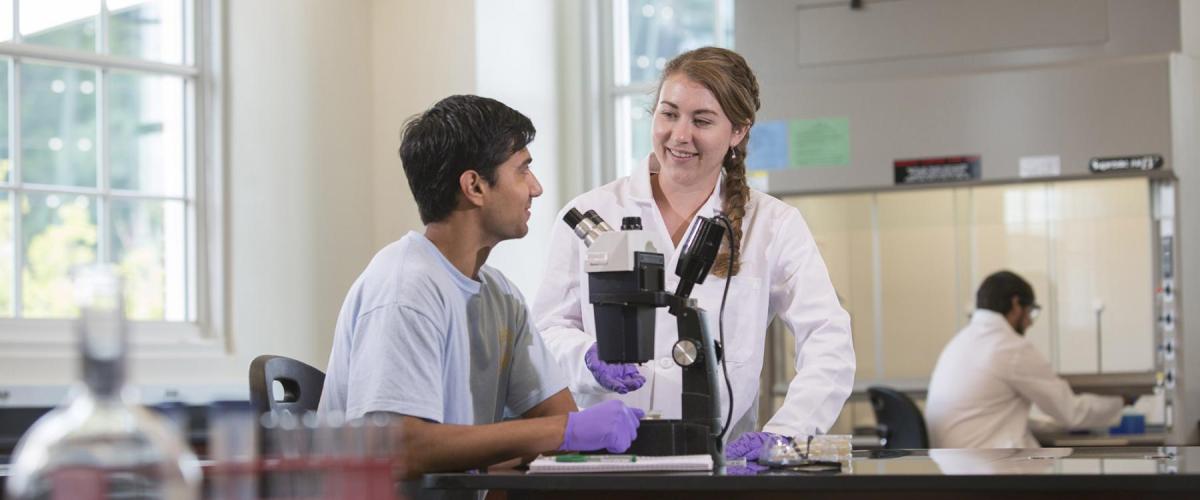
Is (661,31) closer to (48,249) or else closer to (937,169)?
(937,169)

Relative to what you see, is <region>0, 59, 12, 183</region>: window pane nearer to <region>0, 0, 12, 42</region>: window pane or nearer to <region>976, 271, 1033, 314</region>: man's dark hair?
<region>0, 0, 12, 42</region>: window pane

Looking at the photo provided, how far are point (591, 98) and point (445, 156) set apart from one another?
345 cm

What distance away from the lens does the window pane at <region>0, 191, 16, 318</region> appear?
4172 mm

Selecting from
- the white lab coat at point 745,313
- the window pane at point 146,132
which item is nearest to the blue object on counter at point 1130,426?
the white lab coat at point 745,313

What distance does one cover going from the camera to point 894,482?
62.4 inches

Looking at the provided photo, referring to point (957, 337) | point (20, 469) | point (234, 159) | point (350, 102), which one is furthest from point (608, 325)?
point (350, 102)

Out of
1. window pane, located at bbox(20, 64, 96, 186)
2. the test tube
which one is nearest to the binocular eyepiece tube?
the test tube

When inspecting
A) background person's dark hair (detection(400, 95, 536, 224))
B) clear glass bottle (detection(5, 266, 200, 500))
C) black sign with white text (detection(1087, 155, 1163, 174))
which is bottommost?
clear glass bottle (detection(5, 266, 200, 500))

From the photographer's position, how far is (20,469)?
2.18ft

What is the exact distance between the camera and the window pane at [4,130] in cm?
420

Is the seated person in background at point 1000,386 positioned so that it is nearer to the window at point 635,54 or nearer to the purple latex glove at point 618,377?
the window at point 635,54

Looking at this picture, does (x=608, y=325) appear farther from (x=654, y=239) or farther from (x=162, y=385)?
(x=162, y=385)

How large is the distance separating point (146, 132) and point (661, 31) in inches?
79.2

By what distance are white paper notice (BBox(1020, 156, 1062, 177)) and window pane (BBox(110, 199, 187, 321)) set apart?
270 cm
